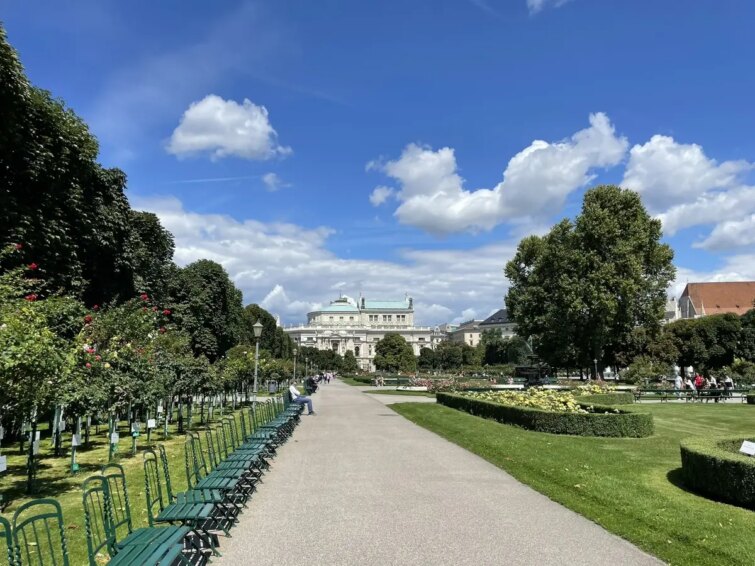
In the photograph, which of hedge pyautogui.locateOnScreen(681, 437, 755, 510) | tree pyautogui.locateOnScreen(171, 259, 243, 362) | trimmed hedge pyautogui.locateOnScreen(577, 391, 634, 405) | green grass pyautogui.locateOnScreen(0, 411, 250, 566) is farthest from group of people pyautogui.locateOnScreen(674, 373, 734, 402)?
green grass pyautogui.locateOnScreen(0, 411, 250, 566)

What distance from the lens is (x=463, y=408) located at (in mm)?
26078

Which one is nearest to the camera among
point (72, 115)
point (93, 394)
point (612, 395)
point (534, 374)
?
point (93, 394)

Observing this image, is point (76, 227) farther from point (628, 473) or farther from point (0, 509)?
point (628, 473)

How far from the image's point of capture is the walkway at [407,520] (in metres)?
6.48

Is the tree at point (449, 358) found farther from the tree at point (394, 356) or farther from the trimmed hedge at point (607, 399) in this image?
the trimmed hedge at point (607, 399)

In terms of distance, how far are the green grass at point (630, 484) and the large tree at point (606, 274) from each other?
26.6 meters

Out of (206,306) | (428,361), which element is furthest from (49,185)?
(428,361)

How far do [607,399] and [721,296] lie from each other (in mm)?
102553

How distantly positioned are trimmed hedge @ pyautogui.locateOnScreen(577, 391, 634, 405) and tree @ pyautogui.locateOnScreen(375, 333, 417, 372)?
2478 inches

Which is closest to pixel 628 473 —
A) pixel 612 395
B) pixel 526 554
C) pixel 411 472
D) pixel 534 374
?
pixel 411 472

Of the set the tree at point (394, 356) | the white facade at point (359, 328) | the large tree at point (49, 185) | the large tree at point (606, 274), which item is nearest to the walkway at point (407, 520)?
the large tree at point (49, 185)

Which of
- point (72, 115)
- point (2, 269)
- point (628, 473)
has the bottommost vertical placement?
point (628, 473)

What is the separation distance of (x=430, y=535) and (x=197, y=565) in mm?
2827

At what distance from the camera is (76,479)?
36.5 feet
